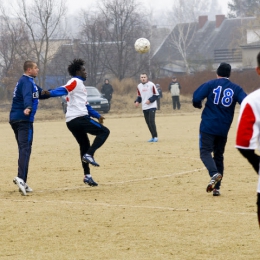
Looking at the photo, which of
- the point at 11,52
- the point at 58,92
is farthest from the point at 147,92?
the point at 11,52

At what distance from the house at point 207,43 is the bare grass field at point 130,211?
63.5 m

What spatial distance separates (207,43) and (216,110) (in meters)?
83.0

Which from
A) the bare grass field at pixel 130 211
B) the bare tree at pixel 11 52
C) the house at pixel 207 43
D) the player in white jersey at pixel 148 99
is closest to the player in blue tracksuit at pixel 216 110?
the bare grass field at pixel 130 211

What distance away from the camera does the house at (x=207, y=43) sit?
263ft

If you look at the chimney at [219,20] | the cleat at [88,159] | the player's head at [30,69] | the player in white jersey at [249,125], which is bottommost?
the cleat at [88,159]

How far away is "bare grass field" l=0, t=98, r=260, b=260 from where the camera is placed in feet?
22.3

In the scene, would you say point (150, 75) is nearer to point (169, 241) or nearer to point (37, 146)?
point (37, 146)

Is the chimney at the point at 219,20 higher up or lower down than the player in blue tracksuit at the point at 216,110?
higher up

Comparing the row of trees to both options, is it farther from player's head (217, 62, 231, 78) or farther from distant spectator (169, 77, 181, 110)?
player's head (217, 62, 231, 78)

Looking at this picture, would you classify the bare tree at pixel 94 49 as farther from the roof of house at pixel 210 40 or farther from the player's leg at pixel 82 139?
the player's leg at pixel 82 139

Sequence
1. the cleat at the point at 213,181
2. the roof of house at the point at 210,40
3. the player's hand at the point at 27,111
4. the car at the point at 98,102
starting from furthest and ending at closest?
the roof of house at the point at 210,40
the car at the point at 98,102
the player's hand at the point at 27,111
the cleat at the point at 213,181

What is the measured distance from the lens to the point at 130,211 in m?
8.89

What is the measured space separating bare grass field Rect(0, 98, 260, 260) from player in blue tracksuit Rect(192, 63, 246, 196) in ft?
1.53

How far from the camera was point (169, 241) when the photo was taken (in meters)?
7.07
